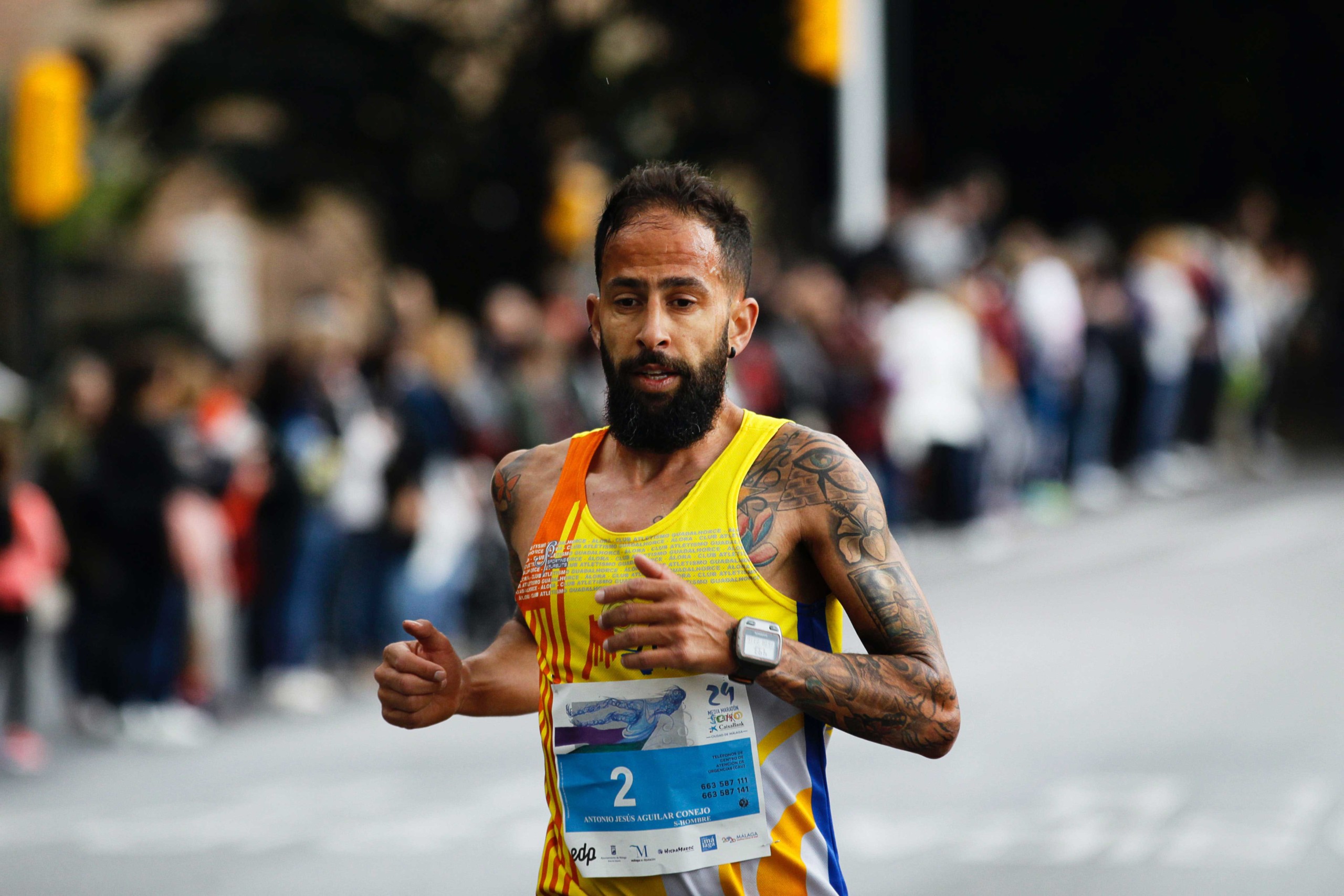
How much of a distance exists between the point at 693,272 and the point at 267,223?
12.4 m

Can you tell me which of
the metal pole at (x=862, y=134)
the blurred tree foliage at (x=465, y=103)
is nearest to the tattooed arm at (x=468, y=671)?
the blurred tree foliage at (x=465, y=103)

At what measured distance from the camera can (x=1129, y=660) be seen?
9969mm

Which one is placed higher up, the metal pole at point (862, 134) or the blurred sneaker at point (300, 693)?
the metal pole at point (862, 134)

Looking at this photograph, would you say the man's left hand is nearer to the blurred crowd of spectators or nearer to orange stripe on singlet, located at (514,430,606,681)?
orange stripe on singlet, located at (514,430,606,681)

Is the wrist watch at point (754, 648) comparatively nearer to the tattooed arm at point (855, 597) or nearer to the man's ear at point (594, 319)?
the tattooed arm at point (855, 597)

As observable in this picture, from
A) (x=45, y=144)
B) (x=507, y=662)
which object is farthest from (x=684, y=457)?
(x=45, y=144)

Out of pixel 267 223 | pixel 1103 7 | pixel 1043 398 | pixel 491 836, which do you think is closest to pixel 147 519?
pixel 491 836

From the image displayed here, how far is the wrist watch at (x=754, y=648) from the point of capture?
279cm

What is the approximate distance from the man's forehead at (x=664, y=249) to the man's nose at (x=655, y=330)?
0.06 metres

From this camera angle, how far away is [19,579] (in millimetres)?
8312

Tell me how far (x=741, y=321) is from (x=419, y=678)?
85cm

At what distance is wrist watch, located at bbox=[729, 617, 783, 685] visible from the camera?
2791 mm

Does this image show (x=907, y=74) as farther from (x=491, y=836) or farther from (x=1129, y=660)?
(x=491, y=836)

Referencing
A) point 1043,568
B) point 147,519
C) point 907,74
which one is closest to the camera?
point 147,519
